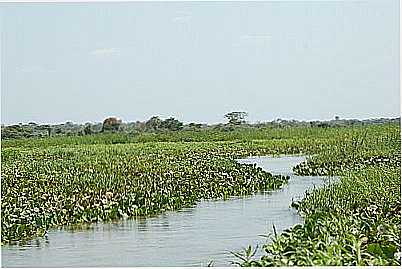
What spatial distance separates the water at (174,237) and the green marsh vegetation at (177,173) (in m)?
0.05

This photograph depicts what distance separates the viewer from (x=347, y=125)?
156 inches

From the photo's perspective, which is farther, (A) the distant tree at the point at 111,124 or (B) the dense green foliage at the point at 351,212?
(A) the distant tree at the point at 111,124

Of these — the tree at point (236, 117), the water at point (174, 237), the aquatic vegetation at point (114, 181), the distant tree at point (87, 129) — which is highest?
the tree at point (236, 117)

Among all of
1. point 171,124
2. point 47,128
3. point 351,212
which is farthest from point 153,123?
point 351,212

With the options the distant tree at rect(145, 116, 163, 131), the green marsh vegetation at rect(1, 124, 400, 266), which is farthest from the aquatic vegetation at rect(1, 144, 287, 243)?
the distant tree at rect(145, 116, 163, 131)

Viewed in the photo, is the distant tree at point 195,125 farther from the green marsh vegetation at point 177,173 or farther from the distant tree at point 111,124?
the distant tree at point 111,124

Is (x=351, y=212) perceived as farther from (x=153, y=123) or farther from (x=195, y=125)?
(x=153, y=123)

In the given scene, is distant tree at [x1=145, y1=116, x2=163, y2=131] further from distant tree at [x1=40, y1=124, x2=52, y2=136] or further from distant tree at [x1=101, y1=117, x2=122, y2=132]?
distant tree at [x1=40, y1=124, x2=52, y2=136]

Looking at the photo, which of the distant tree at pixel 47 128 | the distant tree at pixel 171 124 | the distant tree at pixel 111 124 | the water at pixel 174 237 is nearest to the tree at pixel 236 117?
the distant tree at pixel 171 124

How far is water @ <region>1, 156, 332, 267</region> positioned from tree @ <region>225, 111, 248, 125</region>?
285 millimetres

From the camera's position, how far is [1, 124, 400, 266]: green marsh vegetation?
3945mm

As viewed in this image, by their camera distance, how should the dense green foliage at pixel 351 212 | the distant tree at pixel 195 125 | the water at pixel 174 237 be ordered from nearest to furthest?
the dense green foliage at pixel 351 212 → the water at pixel 174 237 → the distant tree at pixel 195 125

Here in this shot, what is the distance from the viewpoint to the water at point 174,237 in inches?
153

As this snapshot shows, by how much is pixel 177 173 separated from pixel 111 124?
34 cm
